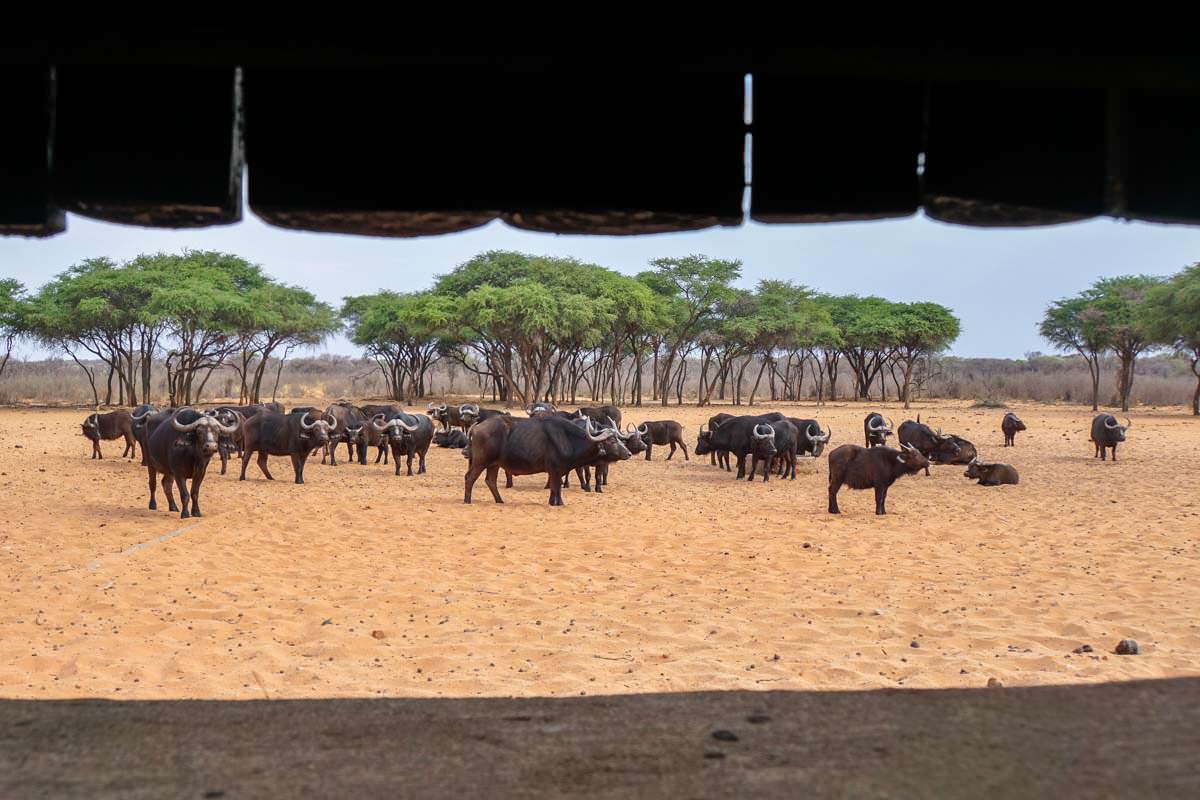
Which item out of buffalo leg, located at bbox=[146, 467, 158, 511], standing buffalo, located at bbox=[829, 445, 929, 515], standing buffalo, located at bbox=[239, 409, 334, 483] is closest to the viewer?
buffalo leg, located at bbox=[146, 467, 158, 511]

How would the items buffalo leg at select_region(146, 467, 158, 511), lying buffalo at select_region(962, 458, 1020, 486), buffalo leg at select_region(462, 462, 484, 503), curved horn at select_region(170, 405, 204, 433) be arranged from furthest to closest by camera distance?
lying buffalo at select_region(962, 458, 1020, 486) < buffalo leg at select_region(462, 462, 484, 503) < buffalo leg at select_region(146, 467, 158, 511) < curved horn at select_region(170, 405, 204, 433)

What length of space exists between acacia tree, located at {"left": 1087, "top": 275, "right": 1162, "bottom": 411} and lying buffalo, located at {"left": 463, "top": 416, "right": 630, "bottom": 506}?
1369 inches

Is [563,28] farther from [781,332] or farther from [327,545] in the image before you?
[781,332]

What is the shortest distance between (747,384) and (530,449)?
6717 cm

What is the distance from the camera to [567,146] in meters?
3.72

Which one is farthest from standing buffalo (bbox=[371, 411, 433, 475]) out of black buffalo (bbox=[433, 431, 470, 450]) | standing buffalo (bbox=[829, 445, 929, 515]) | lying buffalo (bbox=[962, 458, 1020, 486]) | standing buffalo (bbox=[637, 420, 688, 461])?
lying buffalo (bbox=[962, 458, 1020, 486])

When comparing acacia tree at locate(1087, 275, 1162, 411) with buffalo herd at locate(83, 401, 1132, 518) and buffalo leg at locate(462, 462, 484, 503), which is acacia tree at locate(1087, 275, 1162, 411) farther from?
buffalo leg at locate(462, 462, 484, 503)

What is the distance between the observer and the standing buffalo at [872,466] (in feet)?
41.7

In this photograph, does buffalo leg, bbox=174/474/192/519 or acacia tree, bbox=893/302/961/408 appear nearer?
buffalo leg, bbox=174/474/192/519

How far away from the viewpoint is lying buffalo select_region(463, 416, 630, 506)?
13852 millimetres

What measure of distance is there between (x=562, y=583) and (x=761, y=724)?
4.83 meters

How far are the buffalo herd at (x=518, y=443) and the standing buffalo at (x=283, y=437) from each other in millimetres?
24

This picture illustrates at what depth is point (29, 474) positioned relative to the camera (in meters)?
16.8

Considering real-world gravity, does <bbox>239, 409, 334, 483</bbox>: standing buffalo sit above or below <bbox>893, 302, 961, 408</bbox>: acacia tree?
below
